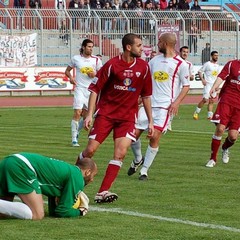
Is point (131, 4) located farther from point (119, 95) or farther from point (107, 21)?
point (119, 95)

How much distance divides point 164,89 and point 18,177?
544 centimetres

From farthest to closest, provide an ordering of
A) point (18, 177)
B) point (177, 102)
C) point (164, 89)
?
1. point (164, 89)
2. point (177, 102)
3. point (18, 177)

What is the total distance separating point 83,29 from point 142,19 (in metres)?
3.29

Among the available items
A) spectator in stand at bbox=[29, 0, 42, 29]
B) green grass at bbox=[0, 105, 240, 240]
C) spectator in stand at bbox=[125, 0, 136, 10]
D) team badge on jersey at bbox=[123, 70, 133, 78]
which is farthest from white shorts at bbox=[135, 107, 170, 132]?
spectator in stand at bbox=[125, 0, 136, 10]

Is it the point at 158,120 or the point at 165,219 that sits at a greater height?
the point at 158,120

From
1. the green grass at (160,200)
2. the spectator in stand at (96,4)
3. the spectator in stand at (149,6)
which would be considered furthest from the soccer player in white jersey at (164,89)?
the spectator in stand at (149,6)

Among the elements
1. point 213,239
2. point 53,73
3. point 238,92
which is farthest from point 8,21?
point 213,239

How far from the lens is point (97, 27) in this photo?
45406mm

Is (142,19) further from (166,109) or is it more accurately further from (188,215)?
(188,215)

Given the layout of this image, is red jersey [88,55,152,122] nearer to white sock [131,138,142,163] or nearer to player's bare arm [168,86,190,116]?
player's bare arm [168,86,190,116]

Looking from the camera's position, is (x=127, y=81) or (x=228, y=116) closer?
(x=127, y=81)

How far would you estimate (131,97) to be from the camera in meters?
12.9

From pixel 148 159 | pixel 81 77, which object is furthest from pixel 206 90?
pixel 148 159

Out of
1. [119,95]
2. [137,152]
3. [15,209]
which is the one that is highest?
[119,95]
